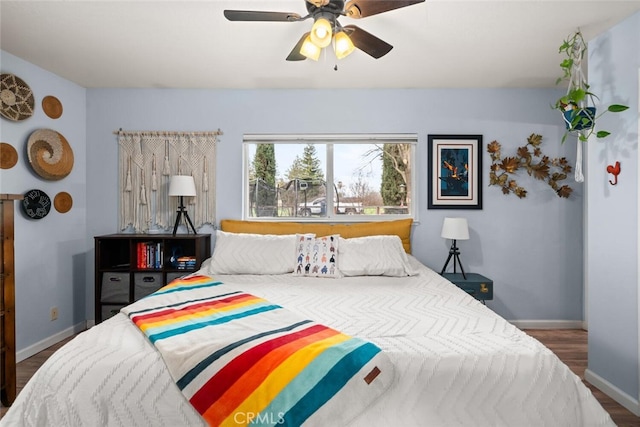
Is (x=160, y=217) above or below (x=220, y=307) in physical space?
above

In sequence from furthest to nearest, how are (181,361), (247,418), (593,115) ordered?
(593,115) → (181,361) → (247,418)

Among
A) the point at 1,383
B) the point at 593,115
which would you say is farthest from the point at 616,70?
the point at 1,383

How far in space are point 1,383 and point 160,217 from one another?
179 centimetres

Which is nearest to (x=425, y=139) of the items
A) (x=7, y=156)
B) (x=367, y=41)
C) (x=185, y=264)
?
(x=367, y=41)

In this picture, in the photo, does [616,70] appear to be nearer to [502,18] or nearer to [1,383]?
[502,18]

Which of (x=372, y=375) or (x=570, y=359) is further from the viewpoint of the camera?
(x=570, y=359)

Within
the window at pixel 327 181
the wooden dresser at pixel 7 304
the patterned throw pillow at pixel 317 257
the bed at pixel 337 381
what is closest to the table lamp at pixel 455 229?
the window at pixel 327 181

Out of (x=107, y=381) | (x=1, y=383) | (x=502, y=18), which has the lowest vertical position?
(x=1, y=383)

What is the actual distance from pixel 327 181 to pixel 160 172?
169cm

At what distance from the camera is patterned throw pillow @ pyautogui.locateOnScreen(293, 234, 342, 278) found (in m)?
2.85

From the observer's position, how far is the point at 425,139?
12.1 ft

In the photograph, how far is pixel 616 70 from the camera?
238cm

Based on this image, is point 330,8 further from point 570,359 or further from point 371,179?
point 570,359

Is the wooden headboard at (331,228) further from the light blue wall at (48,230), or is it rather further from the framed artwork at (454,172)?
the light blue wall at (48,230)
